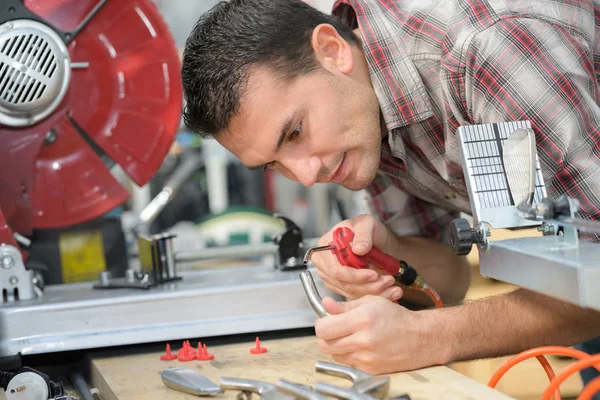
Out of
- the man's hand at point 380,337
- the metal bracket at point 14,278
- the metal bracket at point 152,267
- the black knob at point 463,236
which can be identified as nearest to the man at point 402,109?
the man's hand at point 380,337

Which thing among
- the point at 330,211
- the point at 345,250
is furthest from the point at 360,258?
the point at 330,211

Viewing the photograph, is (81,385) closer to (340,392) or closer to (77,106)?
(77,106)

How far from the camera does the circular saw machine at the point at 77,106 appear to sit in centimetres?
134

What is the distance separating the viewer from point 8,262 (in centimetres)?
130

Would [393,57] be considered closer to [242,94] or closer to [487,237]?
[242,94]

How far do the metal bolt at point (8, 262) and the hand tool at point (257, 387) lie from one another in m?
0.56

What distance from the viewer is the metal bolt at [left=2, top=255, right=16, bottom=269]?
1.29 meters

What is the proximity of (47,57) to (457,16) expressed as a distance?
71 centimetres

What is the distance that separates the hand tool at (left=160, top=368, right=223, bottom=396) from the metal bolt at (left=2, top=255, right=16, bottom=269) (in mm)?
392

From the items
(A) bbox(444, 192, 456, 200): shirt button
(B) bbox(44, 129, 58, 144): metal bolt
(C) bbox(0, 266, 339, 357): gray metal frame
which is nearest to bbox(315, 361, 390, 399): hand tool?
(C) bbox(0, 266, 339, 357): gray metal frame

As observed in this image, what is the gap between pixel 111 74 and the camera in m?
1.46

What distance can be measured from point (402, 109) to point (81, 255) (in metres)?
0.71

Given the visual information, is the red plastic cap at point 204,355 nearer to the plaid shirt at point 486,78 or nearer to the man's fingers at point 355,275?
the man's fingers at point 355,275

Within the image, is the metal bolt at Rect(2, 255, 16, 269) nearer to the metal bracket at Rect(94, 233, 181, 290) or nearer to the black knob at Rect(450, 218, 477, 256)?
the metal bracket at Rect(94, 233, 181, 290)
